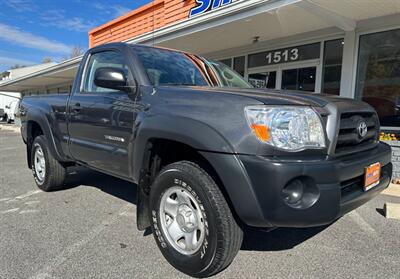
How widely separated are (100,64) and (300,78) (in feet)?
21.1

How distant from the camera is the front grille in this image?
249 cm

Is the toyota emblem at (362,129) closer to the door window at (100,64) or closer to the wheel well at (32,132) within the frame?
the door window at (100,64)

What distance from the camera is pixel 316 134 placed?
2.29m

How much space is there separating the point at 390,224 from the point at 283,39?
6.30m

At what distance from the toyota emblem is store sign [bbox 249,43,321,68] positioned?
6.26m

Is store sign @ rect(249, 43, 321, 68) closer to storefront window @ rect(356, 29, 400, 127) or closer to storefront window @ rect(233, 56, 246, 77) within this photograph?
storefront window @ rect(233, 56, 246, 77)

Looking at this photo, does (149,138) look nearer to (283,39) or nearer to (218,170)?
(218,170)

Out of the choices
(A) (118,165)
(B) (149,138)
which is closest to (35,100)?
(A) (118,165)

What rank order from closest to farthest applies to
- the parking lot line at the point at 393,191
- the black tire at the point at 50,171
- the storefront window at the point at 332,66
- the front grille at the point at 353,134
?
the front grille at the point at 353,134 < the black tire at the point at 50,171 < the parking lot line at the point at 393,191 < the storefront window at the point at 332,66

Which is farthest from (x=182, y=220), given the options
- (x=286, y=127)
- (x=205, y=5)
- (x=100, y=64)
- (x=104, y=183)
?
(x=205, y=5)

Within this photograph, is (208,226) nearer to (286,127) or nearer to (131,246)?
(286,127)

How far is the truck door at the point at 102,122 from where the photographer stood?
320cm

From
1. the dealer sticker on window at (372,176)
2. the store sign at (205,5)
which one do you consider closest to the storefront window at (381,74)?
the store sign at (205,5)

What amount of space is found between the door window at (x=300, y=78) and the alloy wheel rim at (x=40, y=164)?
6555 millimetres
